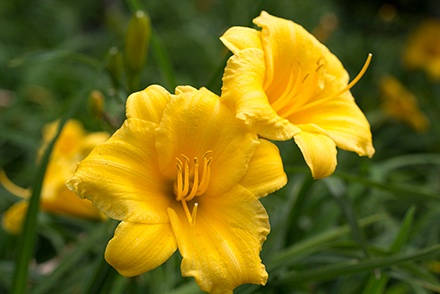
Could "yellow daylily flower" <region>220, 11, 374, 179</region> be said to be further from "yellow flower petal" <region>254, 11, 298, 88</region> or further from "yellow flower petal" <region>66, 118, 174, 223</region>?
"yellow flower petal" <region>66, 118, 174, 223</region>

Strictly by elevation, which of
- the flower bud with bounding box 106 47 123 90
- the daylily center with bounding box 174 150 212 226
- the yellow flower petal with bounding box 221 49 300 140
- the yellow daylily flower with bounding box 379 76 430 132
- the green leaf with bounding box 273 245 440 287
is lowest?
the yellow daylily flower with bounding box 379 76 430 132

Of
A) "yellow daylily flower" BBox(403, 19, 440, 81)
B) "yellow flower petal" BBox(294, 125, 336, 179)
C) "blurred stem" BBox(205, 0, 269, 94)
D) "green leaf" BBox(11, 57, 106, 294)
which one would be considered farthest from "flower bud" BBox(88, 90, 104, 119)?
"yellow daylily flower" BBox(403, 19, 440, 81)

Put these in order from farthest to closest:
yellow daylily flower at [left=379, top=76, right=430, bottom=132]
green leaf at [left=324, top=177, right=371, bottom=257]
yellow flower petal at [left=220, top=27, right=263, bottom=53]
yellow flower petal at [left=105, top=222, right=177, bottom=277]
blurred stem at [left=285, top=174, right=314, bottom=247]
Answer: yellow daylily flower at [left=379, top=76, right=430, bottom=132]
blurred stem at [left=285, top=174, right=314, bottom=247]
green leaf at [left=324, top=177, right=371, bottom=257]
yellow flower petal at [left=220, top=27, right=263, bottom=53]
yellow flower petal at [left=105, top=222, right=177, bottom=277]

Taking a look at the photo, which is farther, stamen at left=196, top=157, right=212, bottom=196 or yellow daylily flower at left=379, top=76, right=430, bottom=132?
yellow daylily flower at left=379, top=76, right=430, bottom=132

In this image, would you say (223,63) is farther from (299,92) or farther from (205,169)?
(205,169)

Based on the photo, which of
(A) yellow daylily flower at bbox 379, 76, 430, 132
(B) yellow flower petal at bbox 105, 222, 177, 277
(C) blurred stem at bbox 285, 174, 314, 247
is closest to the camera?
(B) yellow flower petal at bbox 105, 222, 177, 277

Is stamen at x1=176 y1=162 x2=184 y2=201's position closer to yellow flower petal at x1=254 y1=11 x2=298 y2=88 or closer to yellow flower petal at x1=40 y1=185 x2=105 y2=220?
yellow flower petal at x1=254 y1=11 x2=298 y2=88

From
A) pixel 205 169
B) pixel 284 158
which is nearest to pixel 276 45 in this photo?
pixel 205 169

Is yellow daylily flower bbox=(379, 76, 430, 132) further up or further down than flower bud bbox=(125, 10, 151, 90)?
further down

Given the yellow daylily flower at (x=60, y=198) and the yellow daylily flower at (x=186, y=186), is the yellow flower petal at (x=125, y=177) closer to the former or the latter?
the yellow daylily flower at (x=186, y=186)
